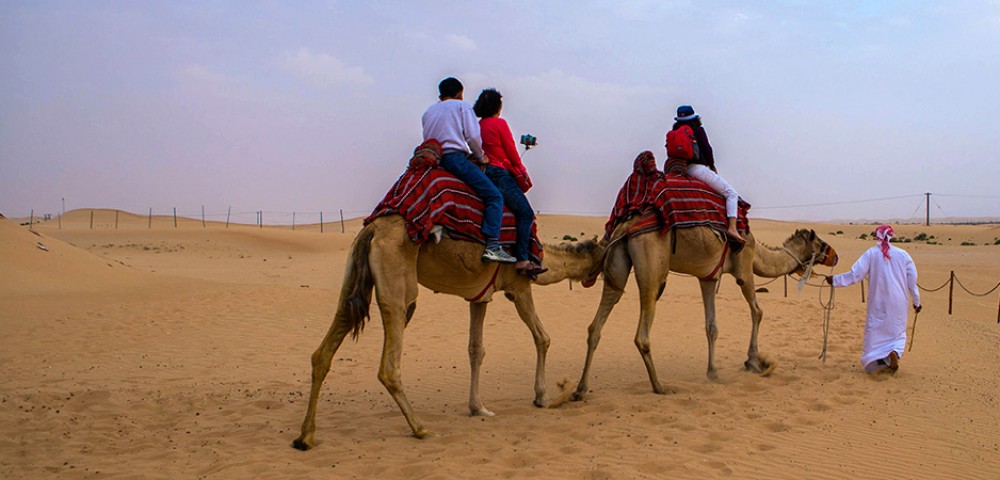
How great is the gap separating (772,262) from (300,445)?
21.8 ft

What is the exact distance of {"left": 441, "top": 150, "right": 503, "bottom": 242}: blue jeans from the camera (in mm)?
6496

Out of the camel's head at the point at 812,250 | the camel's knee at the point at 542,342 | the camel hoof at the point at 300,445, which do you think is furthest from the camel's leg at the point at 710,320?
the camel hoof at the point at 300,445

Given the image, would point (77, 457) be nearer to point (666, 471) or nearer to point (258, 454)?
point (258, 454)

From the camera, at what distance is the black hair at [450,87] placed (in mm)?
6719

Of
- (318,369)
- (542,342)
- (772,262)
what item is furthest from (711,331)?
(318,369)

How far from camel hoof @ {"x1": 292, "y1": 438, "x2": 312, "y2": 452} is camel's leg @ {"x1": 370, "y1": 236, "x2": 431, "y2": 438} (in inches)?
31.0

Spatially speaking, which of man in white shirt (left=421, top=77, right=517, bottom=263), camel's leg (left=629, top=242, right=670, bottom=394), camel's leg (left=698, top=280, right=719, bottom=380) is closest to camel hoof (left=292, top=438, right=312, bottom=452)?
man in white shirt (left=421, top=77, right=517, bottom=263)

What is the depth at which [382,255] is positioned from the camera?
6.02 metres

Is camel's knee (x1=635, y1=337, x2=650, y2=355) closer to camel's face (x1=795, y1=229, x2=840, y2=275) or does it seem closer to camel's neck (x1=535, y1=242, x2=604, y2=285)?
camel's neck (x1=535, y1=242, x2=604, y2=285)

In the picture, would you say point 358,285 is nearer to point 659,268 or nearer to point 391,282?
point 391,282

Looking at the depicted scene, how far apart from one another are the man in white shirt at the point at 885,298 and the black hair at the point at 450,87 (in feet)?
17.5

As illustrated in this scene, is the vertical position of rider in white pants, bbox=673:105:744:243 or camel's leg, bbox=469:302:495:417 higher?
rider in white pants, bbox=673:105:744:243

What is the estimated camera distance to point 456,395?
331 inches

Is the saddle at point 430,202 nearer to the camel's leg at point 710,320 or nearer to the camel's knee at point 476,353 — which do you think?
the camel's knee at point 476,353
